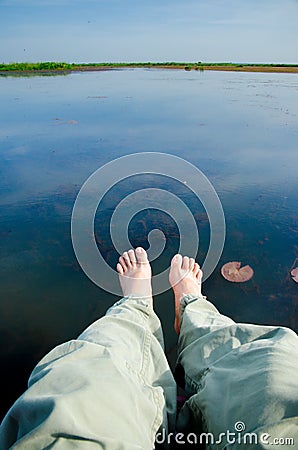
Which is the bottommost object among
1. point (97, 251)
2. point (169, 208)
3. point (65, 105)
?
point (97, 251)

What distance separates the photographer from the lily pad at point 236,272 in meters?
1.44

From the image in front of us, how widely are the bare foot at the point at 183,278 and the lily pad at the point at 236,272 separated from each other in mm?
116

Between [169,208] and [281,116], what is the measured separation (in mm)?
2979

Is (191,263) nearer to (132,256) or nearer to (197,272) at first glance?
(197,272)

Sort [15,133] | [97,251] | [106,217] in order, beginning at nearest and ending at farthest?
1. [97,251]
2. [106,217]
3. [15,133]

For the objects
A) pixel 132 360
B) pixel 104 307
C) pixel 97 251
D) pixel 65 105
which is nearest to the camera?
pixel 132 360

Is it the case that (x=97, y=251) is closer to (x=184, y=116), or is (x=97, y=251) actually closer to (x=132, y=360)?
(x=132, y=360)

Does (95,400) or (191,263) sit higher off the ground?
(95,400)

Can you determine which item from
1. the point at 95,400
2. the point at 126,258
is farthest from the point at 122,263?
the point at 95,400

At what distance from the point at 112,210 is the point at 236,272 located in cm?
79

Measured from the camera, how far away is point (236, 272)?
147 centimetres

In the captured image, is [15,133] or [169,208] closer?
[169,208]

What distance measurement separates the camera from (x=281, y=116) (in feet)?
13.7

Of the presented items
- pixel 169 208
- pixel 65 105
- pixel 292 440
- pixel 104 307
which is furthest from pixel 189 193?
pixel 65 105
